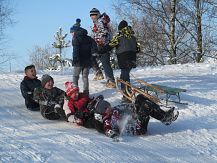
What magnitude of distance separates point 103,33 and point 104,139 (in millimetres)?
4523

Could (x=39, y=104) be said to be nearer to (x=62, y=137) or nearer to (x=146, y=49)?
(x=62, y=137)

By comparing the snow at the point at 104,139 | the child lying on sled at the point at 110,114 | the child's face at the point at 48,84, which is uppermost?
the child's face at the point at 48,84

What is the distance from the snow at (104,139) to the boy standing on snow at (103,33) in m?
0.50

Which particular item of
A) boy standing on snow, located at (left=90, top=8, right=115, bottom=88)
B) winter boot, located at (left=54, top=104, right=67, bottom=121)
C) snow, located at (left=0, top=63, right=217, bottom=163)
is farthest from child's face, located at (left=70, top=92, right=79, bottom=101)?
boy standing on snow, located at (left=90, top=8, right=115, bottom=88)

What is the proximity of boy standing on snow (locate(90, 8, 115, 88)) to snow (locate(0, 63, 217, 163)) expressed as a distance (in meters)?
0.50

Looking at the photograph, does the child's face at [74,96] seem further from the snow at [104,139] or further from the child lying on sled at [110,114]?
the snow at [104,139]

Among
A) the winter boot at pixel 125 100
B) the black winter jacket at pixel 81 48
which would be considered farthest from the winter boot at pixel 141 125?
the black winter jacket at pixel 81 48

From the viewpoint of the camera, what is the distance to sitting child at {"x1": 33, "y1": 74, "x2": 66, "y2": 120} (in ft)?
26.0

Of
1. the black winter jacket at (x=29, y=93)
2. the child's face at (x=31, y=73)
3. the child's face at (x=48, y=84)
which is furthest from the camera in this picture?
the child's face at (x=31, y=73)

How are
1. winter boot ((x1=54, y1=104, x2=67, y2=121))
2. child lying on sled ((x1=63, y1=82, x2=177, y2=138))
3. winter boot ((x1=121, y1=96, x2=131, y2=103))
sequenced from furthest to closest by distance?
1. winter boot ((x1=121, y1=96, x2=131, y2=103))
2. winter boot ((x1=54, y1=104, x2=67, y2=121))
3. child lying on sled ((x1=63, y1=82, x2=177, y2=138))

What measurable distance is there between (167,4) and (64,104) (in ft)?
56.8

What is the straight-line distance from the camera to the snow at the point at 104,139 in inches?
225

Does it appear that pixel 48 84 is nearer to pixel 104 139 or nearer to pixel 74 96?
pixel 74 96

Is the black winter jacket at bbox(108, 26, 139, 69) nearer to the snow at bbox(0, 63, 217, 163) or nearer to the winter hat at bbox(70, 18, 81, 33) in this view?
the winter hat at bbox(70, 18, 81, 33)
